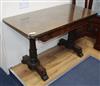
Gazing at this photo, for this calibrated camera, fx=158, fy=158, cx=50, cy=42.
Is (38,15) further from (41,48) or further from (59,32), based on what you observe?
(41,48)

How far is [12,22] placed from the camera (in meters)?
1.57

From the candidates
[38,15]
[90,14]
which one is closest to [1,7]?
[38,15]

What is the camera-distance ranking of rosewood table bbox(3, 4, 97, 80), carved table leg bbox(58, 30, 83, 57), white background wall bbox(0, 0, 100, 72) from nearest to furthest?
rosewood table bbox(3, 4, 97, 80), white background wall bbox(0, 0, 100, 72), carved table leg bbox(58, 30, 83, 57)

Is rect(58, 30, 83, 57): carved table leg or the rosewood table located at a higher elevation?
the rosewood table

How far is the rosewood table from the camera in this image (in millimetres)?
1456

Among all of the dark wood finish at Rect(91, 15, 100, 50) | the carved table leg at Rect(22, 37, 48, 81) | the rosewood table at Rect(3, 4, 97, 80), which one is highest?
the rosewood table at Rect(3, 4, 97, 80)

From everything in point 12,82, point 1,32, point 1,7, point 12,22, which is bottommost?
point 12,82

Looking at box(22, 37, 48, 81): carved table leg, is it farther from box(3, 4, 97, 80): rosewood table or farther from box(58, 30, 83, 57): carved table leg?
box(58, 30, 83, 57): carved table leg

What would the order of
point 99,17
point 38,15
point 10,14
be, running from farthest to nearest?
1. point 99,17
2. point 38,15
3. point 10,14

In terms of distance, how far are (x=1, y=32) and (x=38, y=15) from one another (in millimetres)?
452

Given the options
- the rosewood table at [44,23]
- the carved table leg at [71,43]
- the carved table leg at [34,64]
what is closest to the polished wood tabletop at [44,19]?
the rosewood table at [44,23]

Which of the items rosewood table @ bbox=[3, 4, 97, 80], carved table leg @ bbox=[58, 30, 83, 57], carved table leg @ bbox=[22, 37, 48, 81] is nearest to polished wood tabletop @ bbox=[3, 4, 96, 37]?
rosewood table @ bbox=[3, 4, 97, 80]

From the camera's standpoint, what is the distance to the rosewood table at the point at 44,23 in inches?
57.3

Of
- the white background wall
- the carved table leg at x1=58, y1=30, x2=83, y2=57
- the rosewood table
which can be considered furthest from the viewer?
the carved table leg at x1=58, y1=30, x2=83, y2=57
